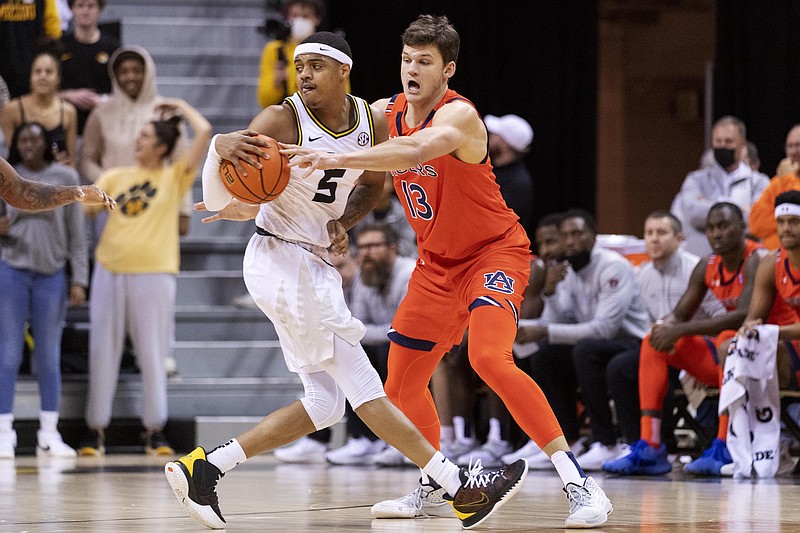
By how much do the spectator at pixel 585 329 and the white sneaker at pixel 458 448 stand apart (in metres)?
0.64

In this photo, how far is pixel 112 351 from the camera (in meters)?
8.46

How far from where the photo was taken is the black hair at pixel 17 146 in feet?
27.2

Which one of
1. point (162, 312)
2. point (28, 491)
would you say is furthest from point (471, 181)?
point (162, 312)

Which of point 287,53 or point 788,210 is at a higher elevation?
point 287,53

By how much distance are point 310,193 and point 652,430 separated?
10.9 feet

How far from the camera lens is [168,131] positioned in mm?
8641

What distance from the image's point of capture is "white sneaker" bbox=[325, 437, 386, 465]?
8.03m

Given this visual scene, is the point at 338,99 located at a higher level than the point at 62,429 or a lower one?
higher

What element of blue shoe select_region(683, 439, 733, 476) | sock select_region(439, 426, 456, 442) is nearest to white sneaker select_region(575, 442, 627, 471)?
blue shoe select_region(683, 439, 733, 476)

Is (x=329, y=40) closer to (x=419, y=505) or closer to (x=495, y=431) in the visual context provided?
(x=419, y=505)

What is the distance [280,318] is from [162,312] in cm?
433

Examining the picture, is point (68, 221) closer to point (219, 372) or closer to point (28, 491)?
point (219, 372)

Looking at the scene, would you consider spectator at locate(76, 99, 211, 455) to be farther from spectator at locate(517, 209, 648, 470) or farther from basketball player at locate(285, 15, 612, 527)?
basketball player at locate(285, 15, 612, 527)

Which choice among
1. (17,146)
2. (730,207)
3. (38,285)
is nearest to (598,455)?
(730,207)
